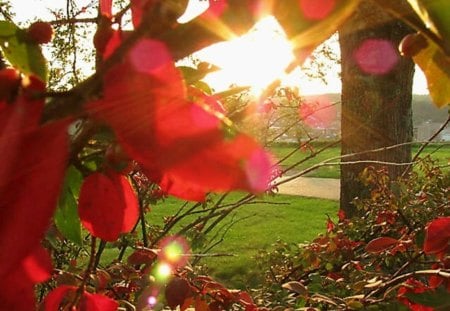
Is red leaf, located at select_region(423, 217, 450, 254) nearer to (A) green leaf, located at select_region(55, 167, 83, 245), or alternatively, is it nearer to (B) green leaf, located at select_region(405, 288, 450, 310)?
(B) green leaf, located at select_region(405, 288, 450, 310)

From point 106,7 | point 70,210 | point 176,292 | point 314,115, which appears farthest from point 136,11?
point 314,115

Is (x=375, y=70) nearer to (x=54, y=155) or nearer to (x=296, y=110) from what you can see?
(x=296, y=110)

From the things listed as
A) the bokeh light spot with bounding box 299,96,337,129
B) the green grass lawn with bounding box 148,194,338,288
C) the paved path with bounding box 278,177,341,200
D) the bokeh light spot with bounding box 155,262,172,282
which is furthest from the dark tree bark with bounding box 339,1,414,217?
the paved path with bounding box 278,177,341,200

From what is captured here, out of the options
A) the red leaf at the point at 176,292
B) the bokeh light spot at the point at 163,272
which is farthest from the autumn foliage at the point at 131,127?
the bokeh light spot at the point at 163,272

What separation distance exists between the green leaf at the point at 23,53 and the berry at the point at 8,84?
0.10m

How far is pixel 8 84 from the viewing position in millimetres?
329

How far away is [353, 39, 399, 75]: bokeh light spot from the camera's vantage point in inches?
159

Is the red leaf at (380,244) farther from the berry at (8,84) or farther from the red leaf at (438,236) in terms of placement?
the berry at (8,84)

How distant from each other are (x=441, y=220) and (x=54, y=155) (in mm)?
696

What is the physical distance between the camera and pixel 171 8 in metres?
0.33

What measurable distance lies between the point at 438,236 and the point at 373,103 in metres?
3.54

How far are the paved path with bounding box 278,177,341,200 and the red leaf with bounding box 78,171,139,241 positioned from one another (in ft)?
32.9

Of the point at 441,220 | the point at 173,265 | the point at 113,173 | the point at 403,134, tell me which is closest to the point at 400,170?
the point at 403,134

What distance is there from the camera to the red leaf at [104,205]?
49 cm
